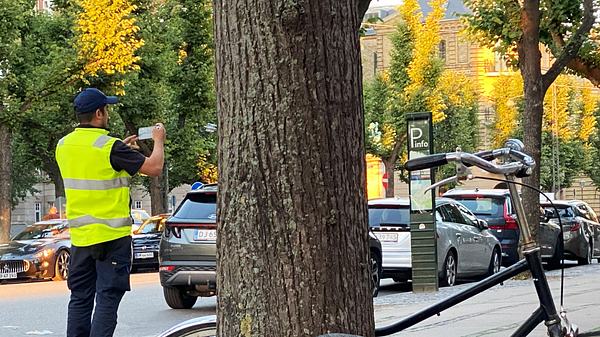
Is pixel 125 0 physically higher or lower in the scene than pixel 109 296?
higher

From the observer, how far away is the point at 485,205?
24625 millimetres

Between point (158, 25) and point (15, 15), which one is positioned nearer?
point (15, 15)

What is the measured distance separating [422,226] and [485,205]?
23.5ft

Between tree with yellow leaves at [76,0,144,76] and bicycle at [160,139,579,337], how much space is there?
30.5 m

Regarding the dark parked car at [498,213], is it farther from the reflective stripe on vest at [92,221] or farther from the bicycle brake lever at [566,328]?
the bicycle brake lever at [566,328]

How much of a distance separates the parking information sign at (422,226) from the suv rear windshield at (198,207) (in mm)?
3446

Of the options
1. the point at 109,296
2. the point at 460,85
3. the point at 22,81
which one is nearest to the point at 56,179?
the point at 22,81

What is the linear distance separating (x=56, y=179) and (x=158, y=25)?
11.4 m

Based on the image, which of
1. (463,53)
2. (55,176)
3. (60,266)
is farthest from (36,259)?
(463,53)

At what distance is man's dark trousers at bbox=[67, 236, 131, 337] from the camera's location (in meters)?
6.96

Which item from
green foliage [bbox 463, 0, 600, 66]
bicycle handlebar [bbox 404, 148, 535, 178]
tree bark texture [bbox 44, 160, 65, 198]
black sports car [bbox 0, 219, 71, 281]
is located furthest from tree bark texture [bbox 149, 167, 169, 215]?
bicycle handlebar [bbox 404, 148, 535, 178]

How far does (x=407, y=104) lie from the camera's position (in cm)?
6119

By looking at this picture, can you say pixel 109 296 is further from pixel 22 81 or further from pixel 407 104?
pixel 407 104

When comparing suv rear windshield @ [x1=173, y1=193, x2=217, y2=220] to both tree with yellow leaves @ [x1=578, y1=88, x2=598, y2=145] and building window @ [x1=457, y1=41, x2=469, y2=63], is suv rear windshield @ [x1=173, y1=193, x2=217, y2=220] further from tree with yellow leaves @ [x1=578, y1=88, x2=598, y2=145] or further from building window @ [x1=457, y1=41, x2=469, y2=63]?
building window @ [x1=457, y1=41, x2=469, y2=63]
